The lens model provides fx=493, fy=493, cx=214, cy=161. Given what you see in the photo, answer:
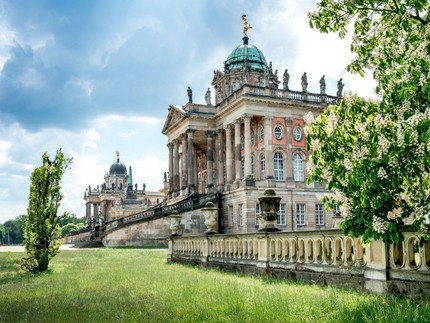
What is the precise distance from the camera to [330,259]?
1135cm

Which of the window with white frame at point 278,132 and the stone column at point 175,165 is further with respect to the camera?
the stone column at point 175,165

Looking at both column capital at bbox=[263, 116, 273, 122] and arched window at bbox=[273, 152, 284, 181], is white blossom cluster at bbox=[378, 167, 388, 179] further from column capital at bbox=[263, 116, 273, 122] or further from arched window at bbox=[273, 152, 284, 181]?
arched window at bbox=[273, 152, 284, 181]

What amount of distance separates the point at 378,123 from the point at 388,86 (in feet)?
2.29

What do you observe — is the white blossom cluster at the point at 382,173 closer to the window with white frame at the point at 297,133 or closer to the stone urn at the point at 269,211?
the stone urn at the point at 269,211

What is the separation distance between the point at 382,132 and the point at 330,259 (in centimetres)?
448

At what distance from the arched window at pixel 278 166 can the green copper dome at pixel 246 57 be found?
16271 mm

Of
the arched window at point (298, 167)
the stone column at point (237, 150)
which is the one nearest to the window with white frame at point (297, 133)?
the arched window at point (298, 167)

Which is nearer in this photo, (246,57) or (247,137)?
(247,137)

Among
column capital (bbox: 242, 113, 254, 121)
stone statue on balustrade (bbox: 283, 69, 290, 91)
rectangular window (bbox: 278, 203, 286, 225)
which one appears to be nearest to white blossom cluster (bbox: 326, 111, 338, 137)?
column capital (bbox: 242, 113, 254, 121)

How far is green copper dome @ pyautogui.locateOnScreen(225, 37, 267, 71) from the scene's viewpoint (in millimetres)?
61062

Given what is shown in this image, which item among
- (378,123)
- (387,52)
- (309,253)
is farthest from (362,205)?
(309,253)

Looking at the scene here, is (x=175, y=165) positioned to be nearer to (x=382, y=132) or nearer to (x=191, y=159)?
(x=191, y=159)

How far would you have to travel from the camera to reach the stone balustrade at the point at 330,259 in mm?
8781

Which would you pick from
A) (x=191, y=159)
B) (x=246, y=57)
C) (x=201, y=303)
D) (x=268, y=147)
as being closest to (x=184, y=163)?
(x=191, y=159)
